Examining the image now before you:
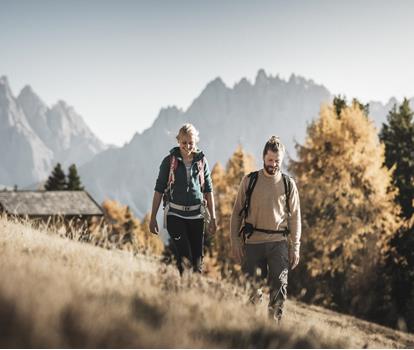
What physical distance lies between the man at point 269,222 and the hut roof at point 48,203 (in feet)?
115

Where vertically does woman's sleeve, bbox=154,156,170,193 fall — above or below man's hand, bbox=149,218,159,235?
above

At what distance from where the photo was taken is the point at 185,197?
5.39 metres

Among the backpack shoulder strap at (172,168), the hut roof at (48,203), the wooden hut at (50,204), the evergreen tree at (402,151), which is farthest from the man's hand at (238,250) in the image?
the hut roof at (48,203)

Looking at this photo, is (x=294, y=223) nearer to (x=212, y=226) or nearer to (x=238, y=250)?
(x=238, y=250)

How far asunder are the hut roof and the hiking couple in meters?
34.4

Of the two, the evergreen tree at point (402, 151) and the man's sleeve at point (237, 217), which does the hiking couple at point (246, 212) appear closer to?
the man's sleeve at point (237, 217)

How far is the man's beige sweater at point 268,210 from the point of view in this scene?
5043 mm

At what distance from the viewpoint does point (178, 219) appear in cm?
536

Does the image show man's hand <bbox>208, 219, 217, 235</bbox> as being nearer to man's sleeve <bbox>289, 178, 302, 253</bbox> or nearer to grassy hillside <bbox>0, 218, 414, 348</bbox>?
man's sleeve <bbox>289, 178, 302, 253</bbox>

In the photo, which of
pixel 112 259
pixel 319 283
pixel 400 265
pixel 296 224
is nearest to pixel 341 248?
pixel 319 283

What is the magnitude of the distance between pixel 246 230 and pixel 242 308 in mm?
1701

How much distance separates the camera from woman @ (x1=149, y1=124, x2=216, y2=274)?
5.34m

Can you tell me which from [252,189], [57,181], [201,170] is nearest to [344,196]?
[201,170]

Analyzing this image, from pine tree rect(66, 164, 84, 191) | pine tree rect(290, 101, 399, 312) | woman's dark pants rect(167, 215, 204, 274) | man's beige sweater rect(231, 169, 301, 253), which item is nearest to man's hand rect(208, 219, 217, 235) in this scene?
woman's dark pants rect(167, 215, 204, 274)
